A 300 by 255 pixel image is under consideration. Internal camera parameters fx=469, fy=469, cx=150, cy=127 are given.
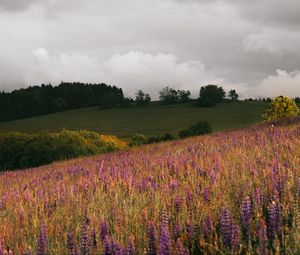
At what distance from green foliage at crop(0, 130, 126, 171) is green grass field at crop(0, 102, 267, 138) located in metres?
58.3

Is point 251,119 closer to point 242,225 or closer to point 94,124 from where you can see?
point 94,124

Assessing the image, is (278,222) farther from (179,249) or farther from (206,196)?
(206,196)

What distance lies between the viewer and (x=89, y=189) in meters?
6.90

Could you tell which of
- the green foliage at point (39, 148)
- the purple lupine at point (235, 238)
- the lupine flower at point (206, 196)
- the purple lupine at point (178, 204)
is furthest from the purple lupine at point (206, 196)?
the green foliage at point (39, 148)

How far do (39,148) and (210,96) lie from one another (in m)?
91.0

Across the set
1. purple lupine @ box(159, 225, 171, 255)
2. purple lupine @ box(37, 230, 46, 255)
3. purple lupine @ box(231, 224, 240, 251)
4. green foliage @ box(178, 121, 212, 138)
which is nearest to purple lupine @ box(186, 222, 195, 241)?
purple lupine @ box(231, 224, 240, 251)

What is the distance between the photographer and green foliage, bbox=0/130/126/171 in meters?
27.2

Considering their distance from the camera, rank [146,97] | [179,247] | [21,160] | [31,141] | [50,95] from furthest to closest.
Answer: [50,95] → [146,97] → [31,141] → [21,160] → [179,247]

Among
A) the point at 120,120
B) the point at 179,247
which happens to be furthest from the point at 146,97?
the point at 179,247

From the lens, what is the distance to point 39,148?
27.8 m

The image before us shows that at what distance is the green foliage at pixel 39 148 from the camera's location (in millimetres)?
27234

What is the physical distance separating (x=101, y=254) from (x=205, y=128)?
34946mm

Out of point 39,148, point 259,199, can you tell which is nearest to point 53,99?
point 39,148

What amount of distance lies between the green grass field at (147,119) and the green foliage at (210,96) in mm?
2111
